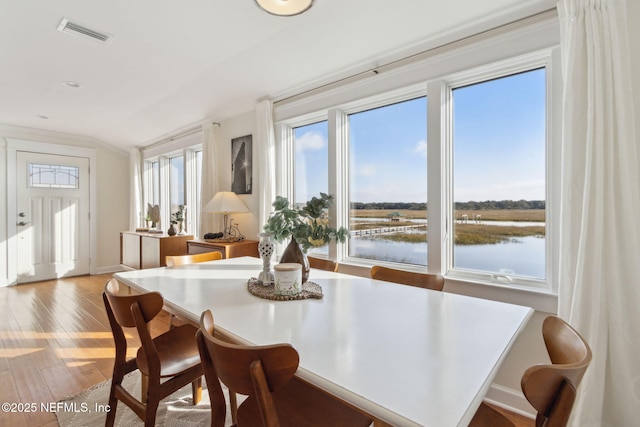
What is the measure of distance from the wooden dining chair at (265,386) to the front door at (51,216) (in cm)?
593

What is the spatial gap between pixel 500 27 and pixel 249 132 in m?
2.72

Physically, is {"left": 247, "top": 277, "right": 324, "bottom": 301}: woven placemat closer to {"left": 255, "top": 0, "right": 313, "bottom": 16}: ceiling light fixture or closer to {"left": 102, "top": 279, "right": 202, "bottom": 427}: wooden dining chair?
{"left": 102, "top": 279, "right": 202, "bottom": 427}: wooden dining chair

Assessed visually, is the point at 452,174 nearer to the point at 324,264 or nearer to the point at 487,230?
the point at 487,230

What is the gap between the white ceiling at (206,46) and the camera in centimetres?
200

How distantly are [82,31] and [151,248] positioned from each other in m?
2.74

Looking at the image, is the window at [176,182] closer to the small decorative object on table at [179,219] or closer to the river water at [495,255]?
the small decorative object on table at [179,219]

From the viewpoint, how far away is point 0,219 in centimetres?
476

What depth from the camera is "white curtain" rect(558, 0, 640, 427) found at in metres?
1.43

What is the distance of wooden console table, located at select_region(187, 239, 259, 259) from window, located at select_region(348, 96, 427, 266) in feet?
3.92

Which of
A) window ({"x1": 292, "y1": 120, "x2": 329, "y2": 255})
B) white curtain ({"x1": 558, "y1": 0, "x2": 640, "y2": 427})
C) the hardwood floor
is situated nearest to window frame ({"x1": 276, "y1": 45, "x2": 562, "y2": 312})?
window ({"x1": 292, "y1": 120, "x2": 329, "y2": 255})

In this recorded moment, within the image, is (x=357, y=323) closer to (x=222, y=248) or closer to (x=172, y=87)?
(x=222, y=248)

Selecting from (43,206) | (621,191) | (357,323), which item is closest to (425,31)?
(621,191)

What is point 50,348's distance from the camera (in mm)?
2656

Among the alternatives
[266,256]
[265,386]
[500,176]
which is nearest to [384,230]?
[500,176]
